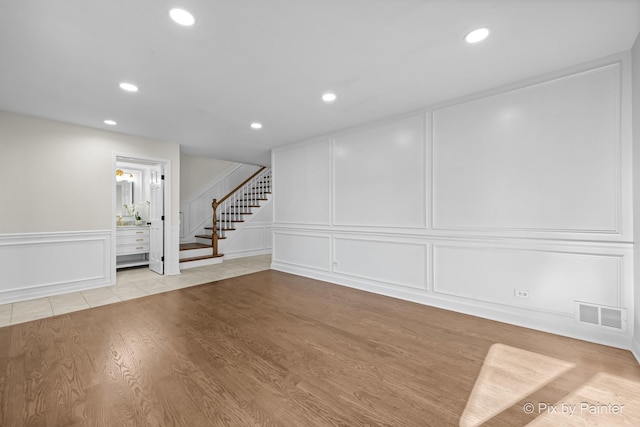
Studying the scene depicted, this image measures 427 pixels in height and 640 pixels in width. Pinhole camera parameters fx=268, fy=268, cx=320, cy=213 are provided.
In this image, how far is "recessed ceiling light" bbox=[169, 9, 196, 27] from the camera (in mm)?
1785

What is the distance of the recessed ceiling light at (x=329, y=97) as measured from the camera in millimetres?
3090

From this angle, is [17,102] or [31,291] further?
[31,291]

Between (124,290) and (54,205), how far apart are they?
159 cm

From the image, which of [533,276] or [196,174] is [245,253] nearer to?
[196,174]

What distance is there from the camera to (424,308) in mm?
3354

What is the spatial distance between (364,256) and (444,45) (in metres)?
2.88

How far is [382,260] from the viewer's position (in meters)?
3.96

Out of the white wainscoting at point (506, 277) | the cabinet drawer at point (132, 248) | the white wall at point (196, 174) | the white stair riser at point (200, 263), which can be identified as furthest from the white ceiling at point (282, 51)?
the white wall at point (196, 174)

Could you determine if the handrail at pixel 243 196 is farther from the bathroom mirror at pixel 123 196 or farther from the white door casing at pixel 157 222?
the bathroom mirror at pixel 123 196

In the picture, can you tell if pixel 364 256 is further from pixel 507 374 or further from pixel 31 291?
pixel 31 291

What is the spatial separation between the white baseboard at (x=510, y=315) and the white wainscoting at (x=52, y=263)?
4.11 meters

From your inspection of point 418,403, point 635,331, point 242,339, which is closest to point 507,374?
point 418,403

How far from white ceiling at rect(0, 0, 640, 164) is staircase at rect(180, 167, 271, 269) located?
11.4 feet

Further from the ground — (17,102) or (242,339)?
(17,102)
